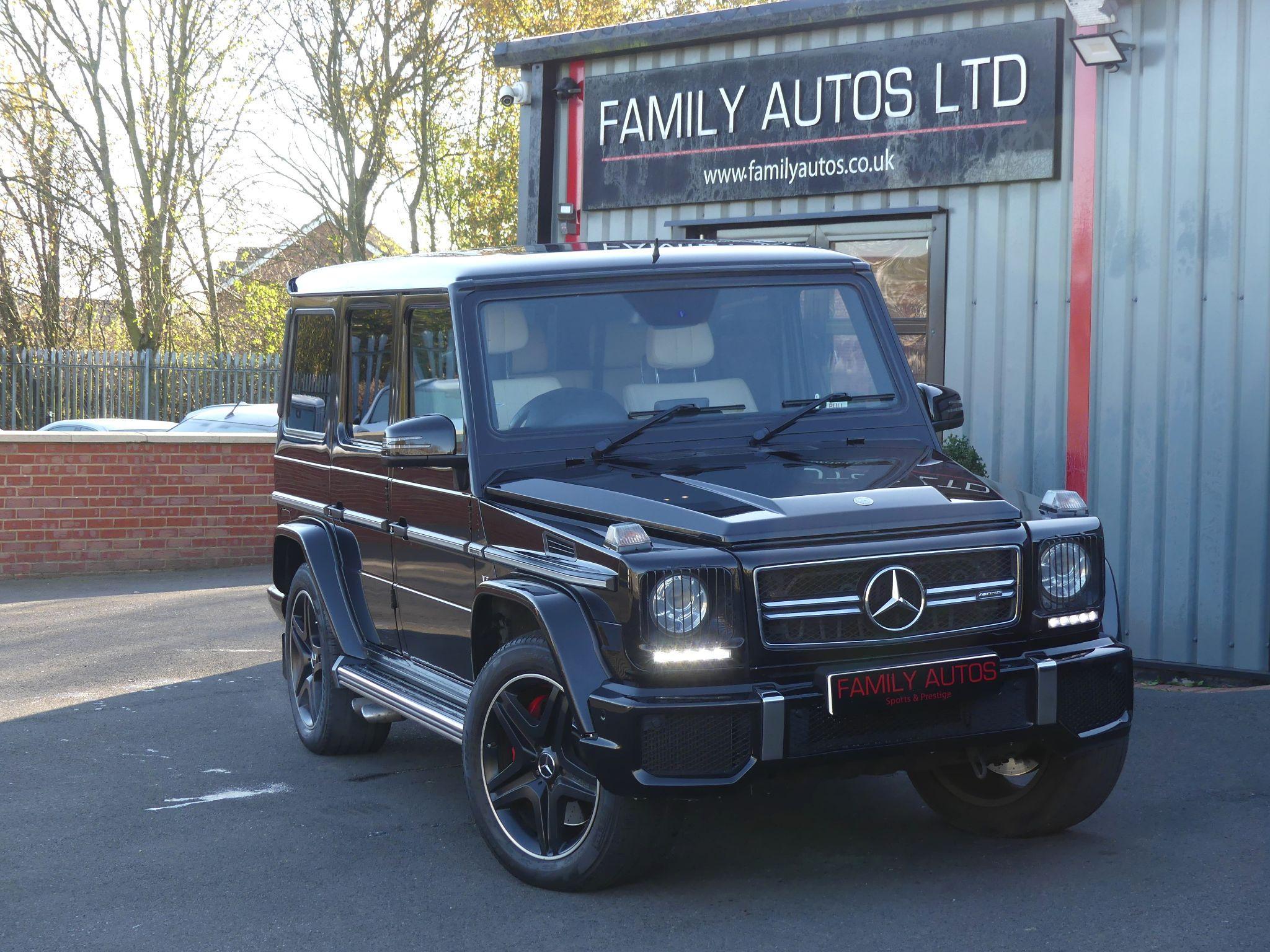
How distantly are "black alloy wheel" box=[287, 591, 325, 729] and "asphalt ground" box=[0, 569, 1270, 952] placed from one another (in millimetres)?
233

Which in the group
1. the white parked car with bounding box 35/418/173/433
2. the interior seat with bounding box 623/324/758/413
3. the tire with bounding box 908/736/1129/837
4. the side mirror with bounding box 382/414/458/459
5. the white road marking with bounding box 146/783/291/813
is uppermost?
the interior seat with bounding box 623/324/758/413

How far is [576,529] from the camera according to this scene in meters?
4.59

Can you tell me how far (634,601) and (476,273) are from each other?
1.76 meters

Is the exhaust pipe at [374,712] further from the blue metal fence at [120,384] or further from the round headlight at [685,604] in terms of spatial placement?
the blue metal fence at [120,384]

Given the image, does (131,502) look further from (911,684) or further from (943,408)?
(911,684)

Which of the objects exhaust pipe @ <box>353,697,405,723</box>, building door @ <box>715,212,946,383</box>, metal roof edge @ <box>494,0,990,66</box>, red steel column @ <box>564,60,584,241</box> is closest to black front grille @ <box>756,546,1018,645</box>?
exhaust pipe @ <box>353,697,405,723</box>

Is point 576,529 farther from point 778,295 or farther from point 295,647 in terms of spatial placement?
point 295,647

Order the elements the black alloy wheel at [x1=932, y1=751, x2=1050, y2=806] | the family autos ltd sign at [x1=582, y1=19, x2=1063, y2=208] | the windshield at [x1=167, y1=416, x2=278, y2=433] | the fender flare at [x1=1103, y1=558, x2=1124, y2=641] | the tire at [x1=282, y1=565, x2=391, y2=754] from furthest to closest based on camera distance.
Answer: the windshield at [x1=167, y1=416, x2=278, y2=433], the family autos ltd sign at [x1=582, y1=19, x2=1063, y2=208], the tire at [x1=282, y1=565, x2=391, y2=754], the black alloy wheel at [x1=932, y1=751, x2=1050, y2=806], the fender flare at [x1=1103, y1=558, x2=1124, y2=641]

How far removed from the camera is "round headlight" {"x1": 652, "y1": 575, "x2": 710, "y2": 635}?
13.9ft

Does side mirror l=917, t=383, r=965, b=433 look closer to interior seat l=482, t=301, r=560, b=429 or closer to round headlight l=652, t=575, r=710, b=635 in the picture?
interior seat l=482, t=301, r=560, b=429

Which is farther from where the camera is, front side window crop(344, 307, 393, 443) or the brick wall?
the brick wall

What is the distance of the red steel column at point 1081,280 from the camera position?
29.0 ft

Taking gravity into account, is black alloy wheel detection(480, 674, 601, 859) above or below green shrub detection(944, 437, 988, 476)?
below

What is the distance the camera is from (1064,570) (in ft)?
15.3
